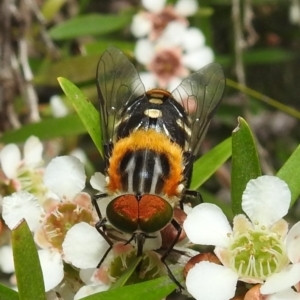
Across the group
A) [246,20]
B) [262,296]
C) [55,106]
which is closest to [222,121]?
[246,20]

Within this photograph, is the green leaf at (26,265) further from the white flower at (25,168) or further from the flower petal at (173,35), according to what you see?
the flower petal at (173,35)

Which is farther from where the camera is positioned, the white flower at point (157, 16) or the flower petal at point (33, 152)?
the white flower at point (157, 16)

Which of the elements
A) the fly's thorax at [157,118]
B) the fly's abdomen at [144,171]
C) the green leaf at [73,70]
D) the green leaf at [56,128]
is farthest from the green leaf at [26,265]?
the green leaf at [73,70]

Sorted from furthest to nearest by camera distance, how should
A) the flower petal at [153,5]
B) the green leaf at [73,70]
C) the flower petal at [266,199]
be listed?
the flower petal at [153,5] < the green leaf at [73,70] < the flower petal at [266,199]

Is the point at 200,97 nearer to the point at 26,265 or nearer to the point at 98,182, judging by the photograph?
the point at 98,182

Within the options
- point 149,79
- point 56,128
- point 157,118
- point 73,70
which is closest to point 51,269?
point 157,118

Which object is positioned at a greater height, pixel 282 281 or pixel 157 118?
pixel 157 118

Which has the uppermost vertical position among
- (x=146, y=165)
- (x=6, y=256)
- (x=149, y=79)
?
(x=146, y=165)

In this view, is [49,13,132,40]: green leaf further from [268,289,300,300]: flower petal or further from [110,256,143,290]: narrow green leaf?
[268,289,300,300]: flower petal
